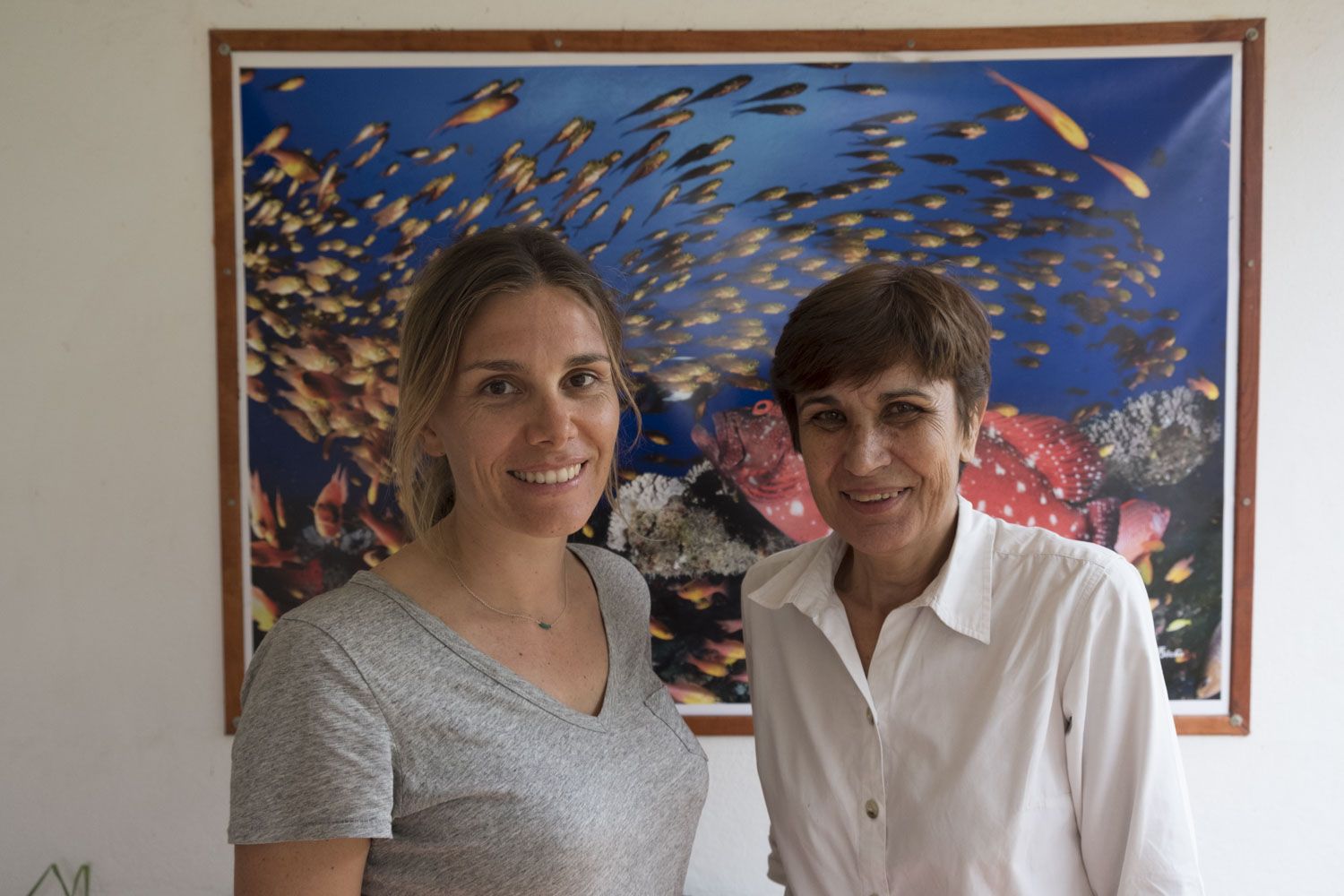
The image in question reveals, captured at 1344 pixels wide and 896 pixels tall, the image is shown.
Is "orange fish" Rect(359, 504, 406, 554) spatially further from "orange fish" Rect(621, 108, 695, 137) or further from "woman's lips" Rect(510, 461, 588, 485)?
"orange fish" Rect(621, 108, 695, 137)

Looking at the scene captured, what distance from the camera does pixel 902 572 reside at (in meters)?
1.57

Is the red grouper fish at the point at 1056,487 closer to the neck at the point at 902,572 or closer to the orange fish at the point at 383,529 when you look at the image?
the neck at the point at 902,572

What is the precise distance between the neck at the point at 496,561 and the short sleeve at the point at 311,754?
27cm

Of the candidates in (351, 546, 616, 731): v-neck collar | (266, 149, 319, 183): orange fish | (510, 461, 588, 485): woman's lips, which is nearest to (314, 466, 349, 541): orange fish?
(266, 149, 319, 183): orange fish

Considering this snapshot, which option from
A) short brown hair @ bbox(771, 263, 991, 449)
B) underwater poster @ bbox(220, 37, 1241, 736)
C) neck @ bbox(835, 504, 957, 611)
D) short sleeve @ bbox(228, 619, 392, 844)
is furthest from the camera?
underwater poster @ bbox(220, 37, 1241, 736)

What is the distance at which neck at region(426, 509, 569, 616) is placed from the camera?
4.84 feet

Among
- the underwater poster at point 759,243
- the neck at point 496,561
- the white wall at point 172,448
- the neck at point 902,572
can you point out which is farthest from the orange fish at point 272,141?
the neck at point 902,572

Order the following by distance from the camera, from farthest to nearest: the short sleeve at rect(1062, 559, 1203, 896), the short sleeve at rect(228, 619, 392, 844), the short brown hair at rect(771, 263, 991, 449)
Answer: the short brown hair at rect(771, 263, 991, 449) → the short sleeve at rect(1062, 559, 1203, 896) → the short sleeve at rect(228, 619, 392, 844)

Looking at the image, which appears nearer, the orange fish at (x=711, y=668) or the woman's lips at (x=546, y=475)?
the woman's lips at (x=546, y=475)

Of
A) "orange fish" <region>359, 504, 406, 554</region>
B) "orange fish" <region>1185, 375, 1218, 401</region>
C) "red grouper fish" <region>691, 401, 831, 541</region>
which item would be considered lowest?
"orange fish" <region>359, 504, 406, 554</region>

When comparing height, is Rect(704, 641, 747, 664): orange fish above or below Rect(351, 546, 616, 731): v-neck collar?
below

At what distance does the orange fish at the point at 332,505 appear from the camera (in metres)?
2.15

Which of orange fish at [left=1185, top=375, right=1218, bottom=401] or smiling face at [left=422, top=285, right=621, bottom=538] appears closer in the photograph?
smiling face at [left=422, top=285, right=621, bottom=538]

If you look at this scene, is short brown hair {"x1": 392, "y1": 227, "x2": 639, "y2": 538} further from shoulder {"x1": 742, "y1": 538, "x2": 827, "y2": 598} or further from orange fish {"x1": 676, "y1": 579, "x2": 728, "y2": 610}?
orange fish {"x1": 676, "y1": 579, "x2": 728, "y2": 610}
